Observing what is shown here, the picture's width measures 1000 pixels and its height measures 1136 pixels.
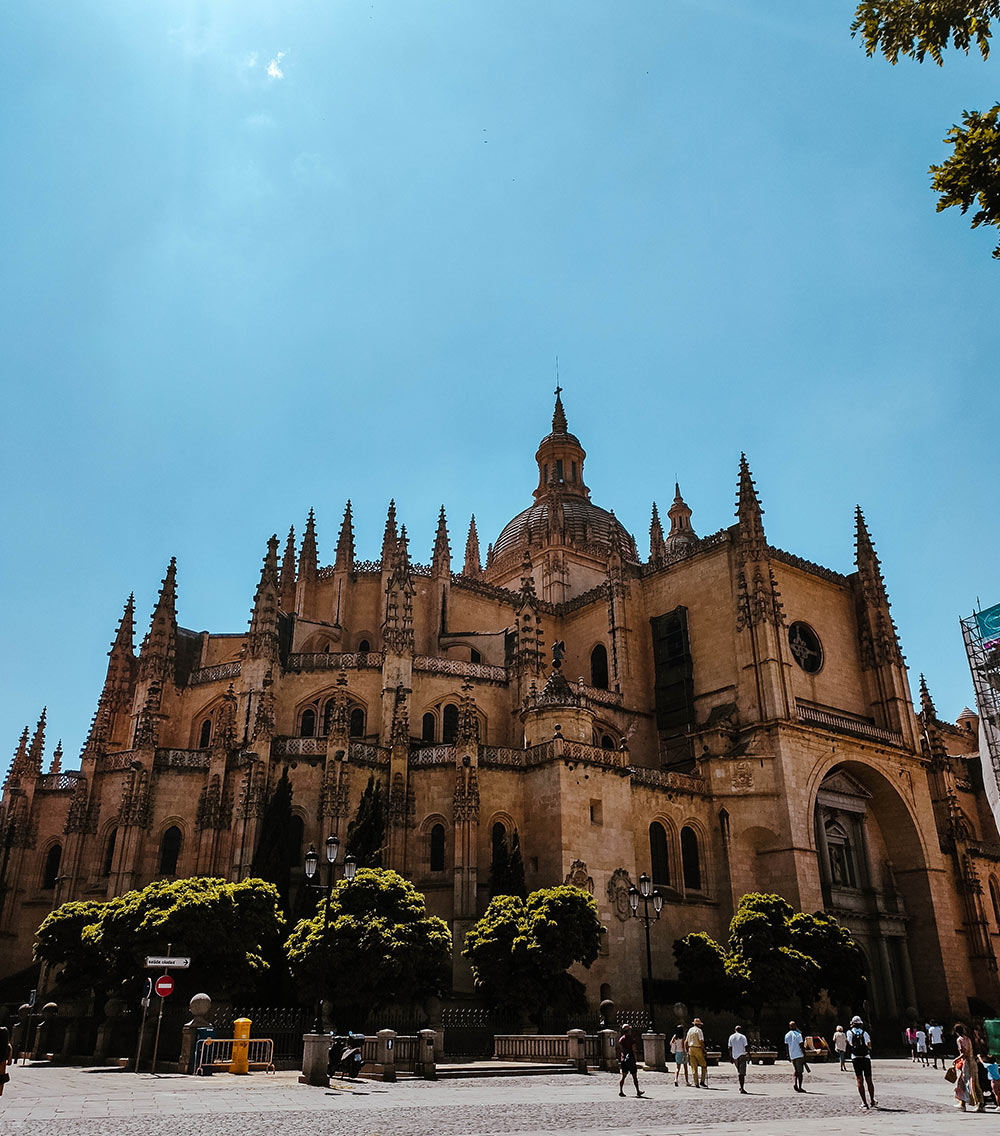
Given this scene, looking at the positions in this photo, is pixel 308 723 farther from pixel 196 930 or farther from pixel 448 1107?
pixel 448 1107

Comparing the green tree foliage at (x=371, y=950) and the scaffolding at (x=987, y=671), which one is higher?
the scaffolding at (x=987, y=671)

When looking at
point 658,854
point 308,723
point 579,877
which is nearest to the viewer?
point 579,877

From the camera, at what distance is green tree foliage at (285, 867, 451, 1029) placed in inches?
1038

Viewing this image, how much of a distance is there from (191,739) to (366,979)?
793 inches

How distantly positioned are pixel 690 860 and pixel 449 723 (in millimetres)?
11270

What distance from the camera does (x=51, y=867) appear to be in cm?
4012

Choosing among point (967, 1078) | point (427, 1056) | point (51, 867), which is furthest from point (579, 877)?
point (51, 867)

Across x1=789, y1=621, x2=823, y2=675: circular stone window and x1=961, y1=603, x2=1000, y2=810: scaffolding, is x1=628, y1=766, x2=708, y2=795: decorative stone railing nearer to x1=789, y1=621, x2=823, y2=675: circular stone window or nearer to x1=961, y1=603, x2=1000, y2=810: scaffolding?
x1=789, y1=621, x2=823, y2=675: circular stone window

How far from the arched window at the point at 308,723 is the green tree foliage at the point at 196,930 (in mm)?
11735

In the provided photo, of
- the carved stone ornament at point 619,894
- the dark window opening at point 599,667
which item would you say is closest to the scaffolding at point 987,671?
the carved stone ornament at point 619,894

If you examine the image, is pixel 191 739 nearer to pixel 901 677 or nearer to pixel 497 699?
pixel 497 699

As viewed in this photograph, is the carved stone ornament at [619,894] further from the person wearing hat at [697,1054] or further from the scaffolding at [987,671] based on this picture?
the scaffolding at [987,671]

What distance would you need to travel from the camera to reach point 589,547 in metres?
59.6

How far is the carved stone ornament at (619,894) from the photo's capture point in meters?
34.7
